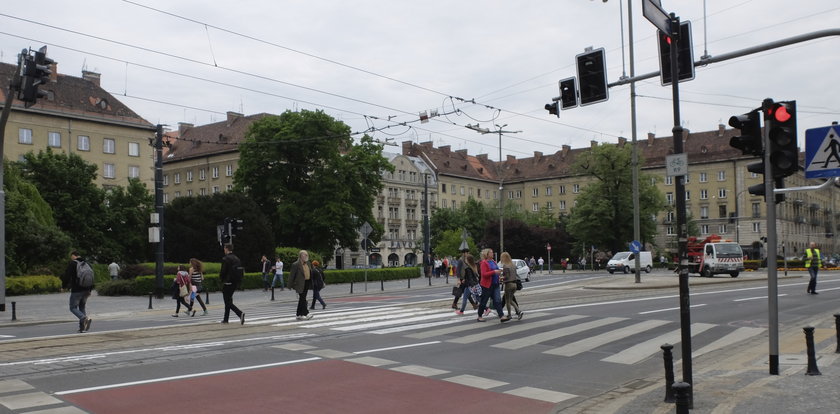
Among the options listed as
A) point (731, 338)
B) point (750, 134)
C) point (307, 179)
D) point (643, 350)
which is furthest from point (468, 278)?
point (307, 179)

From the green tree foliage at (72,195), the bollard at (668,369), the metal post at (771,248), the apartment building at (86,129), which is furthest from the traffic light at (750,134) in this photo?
the apartment building at (86,129)

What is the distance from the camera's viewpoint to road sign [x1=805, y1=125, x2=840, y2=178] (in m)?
9.05

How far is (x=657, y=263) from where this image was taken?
277ft

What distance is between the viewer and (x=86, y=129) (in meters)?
76.2

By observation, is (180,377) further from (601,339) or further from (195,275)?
(195,275)

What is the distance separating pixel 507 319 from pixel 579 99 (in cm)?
510

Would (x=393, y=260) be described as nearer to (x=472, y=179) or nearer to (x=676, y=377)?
(x=472, y=179)

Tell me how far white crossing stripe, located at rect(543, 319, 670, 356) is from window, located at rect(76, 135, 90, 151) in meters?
71.1

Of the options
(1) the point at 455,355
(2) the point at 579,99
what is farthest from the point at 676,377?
(2) the point at 579,99

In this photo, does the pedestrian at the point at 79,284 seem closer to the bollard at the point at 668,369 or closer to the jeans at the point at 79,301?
the jeans at the point at 79,301

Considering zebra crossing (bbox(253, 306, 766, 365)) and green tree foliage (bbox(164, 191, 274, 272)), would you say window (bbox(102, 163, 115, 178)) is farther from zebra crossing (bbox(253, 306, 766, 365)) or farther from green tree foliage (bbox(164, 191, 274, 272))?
zebra crossing (bbox(253, 306, 766, 365))

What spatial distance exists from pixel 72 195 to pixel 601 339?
5460 cm

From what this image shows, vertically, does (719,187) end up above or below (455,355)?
above

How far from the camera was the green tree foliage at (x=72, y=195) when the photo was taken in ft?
187
